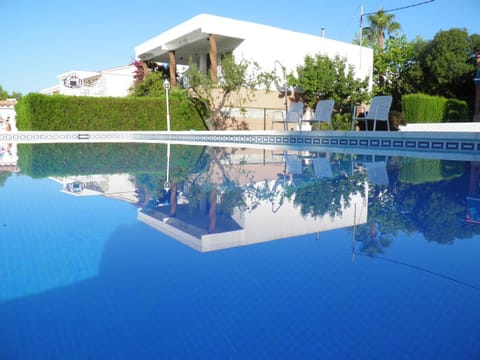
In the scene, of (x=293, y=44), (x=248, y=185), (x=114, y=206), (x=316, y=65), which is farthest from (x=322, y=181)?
(x=293, y=44)

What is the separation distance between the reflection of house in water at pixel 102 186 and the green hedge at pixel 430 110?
1266 cm

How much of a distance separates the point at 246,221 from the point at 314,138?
673 cm

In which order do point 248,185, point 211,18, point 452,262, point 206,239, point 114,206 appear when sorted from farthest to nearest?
point 211,18
point 248,185
point 114,206
point 206,239
point 452,262

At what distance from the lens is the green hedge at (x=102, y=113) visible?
448 inches

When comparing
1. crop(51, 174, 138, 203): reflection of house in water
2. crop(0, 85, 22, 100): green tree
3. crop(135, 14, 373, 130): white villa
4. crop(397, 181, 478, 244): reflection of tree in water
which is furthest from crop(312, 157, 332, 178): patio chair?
crop(0, 85, 22, 100): green tree

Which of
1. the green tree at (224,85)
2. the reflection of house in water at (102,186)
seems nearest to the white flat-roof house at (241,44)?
the green tree at (224,85)

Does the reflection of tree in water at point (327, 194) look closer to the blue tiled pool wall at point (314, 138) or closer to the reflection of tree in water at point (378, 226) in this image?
the reflection of tree in water at point (378, 226)

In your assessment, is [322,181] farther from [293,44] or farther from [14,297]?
[293,44]

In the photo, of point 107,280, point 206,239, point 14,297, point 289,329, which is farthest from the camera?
point 206,239

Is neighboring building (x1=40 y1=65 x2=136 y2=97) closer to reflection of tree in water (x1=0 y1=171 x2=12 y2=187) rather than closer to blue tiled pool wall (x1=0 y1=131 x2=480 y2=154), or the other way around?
blue tiled pool wall (x1=0 y1=131 x2=480 y2=154)

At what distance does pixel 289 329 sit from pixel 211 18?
40.4 ft

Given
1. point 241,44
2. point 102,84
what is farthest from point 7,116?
point 241,44

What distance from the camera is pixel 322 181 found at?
3.38 metres

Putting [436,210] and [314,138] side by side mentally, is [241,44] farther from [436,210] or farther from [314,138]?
[436,210]
